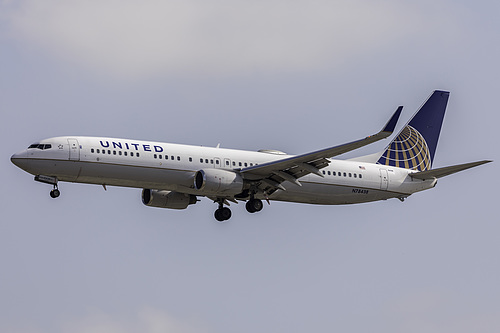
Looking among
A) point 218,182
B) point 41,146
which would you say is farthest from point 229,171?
point 41,146

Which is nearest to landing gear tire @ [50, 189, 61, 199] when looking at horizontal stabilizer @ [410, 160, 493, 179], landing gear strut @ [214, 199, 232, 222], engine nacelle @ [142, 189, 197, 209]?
engine nacelle @ [142, 189, 197, 209]

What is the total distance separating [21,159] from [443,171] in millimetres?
25046

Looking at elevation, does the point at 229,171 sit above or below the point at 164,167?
above

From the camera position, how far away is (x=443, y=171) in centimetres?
6094

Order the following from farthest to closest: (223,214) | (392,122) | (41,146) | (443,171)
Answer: (223,214) → (443,171) → (41,146) → (392,122)

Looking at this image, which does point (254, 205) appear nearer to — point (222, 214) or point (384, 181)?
point (222, 214)

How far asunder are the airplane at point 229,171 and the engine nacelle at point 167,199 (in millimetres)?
62

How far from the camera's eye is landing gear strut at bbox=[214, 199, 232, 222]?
62.2 metres

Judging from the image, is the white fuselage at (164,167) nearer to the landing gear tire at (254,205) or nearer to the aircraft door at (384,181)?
the aircraft door at (384,181)

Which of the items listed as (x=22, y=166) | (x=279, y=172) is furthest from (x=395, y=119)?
(x=22, y=166)

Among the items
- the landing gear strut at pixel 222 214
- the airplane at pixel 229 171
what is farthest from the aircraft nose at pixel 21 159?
the landing gear strut at pixel 222 214

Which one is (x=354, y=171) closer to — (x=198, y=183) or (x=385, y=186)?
(x=385, y=186)

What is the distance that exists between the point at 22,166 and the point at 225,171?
1131cm

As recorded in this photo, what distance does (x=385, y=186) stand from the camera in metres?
63.0
